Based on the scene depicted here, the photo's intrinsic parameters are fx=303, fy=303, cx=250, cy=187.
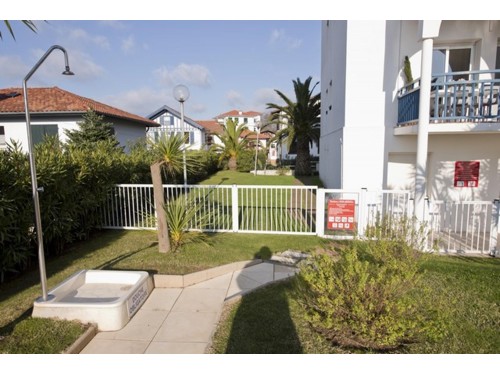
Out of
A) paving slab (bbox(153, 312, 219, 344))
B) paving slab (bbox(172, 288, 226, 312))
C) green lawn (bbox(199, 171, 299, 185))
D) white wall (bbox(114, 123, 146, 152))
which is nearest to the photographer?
paving slab (bbox(153, 312, 219, 344))

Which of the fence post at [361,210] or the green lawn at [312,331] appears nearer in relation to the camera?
the green lawn at [312,331]

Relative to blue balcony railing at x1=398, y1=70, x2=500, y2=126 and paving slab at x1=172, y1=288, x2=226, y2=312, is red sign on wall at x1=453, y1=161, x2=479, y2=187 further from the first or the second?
paving slab at x1=172, y1=288, x2=226, y2=312

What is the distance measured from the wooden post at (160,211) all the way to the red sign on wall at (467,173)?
816cm

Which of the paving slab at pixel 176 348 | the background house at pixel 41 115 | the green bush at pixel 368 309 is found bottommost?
the paving slab at pixel 176 348

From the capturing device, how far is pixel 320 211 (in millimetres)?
7512

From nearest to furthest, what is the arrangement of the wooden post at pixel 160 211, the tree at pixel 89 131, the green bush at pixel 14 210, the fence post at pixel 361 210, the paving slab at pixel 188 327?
the paving slab at pixel 188 327 → the green bush at pixel 14 210 → the wooden post at pixel 160 211 → the fence post at pixel 361 210 → the tree at pixel 89 131

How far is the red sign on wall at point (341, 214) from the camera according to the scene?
23.5ft

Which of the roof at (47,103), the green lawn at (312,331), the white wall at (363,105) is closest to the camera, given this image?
the green lawn at (312,331)

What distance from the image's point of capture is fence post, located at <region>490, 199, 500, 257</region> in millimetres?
6359

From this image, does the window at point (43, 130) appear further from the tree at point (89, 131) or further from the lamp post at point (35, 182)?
the lamp post at point (35, 182)

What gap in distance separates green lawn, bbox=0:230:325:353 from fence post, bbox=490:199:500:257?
360 centimetres

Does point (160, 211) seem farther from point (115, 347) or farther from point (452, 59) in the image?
point (452, 59)

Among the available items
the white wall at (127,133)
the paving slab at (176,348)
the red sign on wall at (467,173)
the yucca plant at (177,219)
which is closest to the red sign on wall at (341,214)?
the yucca plant at (177,219)

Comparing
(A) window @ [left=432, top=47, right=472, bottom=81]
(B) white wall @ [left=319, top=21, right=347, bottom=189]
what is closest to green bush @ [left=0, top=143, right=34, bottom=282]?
(B) white wall @ [left=319, top=21, right=347, bottom=189]
